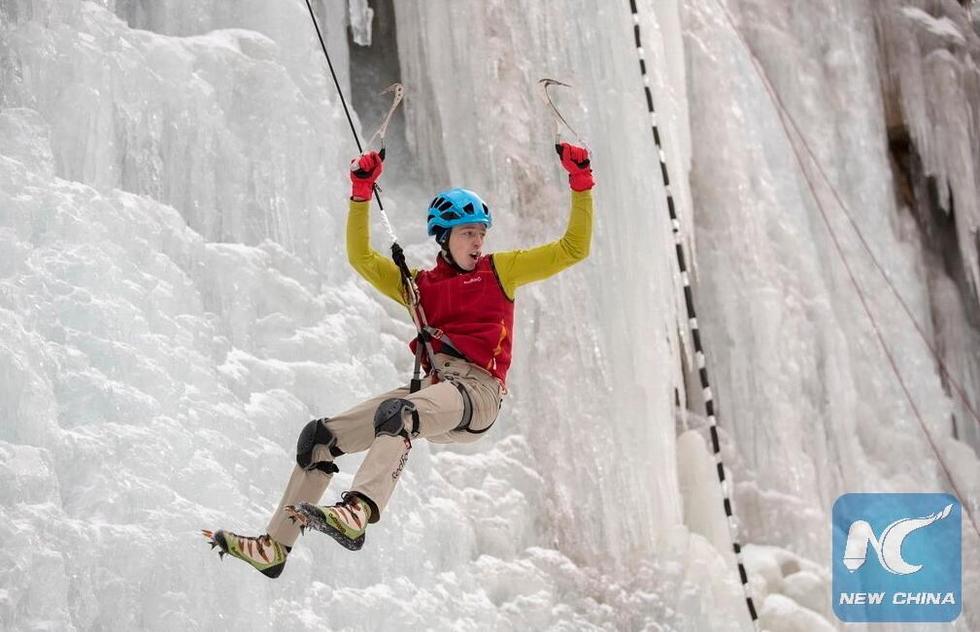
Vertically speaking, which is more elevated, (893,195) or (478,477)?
(893,195)

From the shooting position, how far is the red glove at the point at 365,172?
3883 mm

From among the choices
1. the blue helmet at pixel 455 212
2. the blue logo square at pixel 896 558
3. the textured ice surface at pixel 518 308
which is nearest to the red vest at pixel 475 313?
the blue helmet at pixel 455 212

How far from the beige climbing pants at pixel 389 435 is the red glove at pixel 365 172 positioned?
54 centimetres

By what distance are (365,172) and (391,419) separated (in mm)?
773

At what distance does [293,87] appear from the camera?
6031 mm

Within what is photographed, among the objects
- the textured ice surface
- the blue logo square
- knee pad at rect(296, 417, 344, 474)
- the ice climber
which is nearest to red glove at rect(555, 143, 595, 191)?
the ice climber

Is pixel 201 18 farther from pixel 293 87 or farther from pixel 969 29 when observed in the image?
pixel 969 29

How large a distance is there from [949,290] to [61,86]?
665 centimetres

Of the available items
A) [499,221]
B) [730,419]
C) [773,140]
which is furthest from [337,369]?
[773,140]

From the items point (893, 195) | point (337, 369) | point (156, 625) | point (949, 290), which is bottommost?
point (156, 625)

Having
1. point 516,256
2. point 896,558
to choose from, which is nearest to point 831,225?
point 896,558

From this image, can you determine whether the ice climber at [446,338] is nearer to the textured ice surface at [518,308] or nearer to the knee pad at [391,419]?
the knee pad at [391,419]

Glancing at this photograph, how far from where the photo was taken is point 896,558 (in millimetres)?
8445

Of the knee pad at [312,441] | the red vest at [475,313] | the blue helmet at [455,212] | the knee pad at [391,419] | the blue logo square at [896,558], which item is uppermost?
the blue helmet at [455,212]
